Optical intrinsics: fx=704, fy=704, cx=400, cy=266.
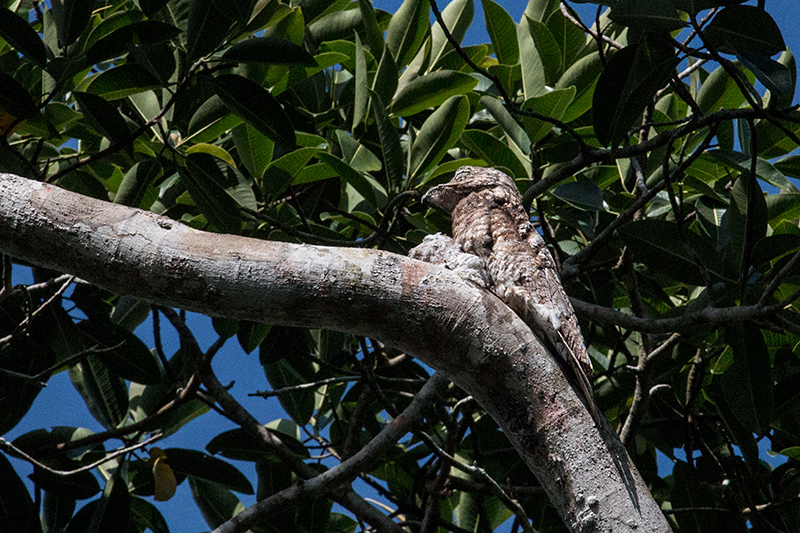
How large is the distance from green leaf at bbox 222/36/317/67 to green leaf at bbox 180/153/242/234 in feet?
1.39

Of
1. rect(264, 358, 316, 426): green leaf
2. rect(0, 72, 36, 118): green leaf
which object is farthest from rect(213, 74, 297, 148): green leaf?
rect(264, 358, 316, 426): green leaf

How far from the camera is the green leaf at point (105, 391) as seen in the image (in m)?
3.17

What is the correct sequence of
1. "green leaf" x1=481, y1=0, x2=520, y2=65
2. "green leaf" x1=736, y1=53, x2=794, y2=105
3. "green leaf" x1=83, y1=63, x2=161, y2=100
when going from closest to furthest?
"green leaf" x1=736, y1=53, x2=794, y2=105 → "green leaf" x1=83, y1=63, x2=161, y2=100 → "green leaf" x1=481, y1=0, x2=520, y2=65

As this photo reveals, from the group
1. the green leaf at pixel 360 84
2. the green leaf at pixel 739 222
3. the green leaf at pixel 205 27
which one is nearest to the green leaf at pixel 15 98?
the green leaf at pixel 205 27

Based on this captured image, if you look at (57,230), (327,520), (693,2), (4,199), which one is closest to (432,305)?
(57,230)

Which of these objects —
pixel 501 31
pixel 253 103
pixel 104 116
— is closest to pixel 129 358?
pixel 104 116

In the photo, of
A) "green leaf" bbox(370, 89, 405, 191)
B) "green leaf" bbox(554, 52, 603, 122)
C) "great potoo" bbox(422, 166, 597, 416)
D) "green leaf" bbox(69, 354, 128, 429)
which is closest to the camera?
"great potoo" bbox(422, 166, 597, 416)

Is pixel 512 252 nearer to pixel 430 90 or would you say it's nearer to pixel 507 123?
pixel 507 123

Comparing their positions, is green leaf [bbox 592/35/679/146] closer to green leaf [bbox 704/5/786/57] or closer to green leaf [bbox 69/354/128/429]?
green leaf [bbox 704/5/786/57]

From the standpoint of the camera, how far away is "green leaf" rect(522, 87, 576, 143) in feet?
8.24

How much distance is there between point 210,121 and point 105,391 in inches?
53.9

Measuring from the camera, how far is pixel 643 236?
2.42 meters

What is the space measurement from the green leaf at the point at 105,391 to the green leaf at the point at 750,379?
2525 mm

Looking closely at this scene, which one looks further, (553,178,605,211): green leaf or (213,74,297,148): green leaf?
(553,178,605,211): green leaf
